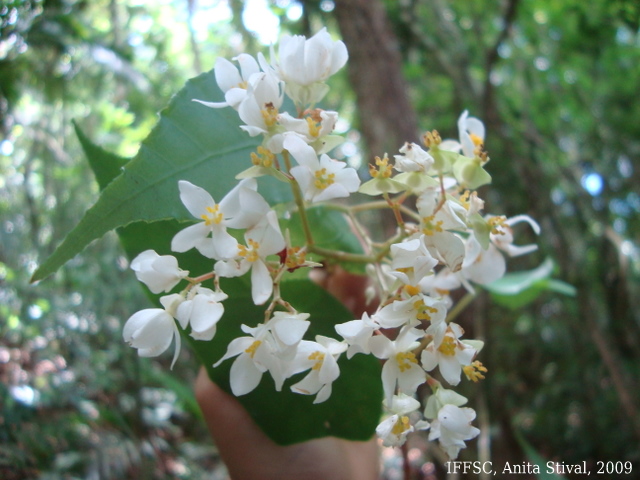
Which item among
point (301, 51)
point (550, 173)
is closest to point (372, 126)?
point (301, 51)

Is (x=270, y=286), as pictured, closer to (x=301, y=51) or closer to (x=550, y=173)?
(x=301, y=51)

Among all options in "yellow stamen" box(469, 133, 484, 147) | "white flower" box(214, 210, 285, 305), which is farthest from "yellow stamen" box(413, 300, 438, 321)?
"yellow stamen" box(469, 133, 484, 147)

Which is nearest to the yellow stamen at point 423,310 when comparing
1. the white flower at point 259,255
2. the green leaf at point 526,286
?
the white flower at point 259,255

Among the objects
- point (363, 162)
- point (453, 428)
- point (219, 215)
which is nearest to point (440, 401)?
point (453, 428)

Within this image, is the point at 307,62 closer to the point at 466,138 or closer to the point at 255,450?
the point at 466,138

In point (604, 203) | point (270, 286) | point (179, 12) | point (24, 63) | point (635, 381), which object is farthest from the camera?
point (179, 12)

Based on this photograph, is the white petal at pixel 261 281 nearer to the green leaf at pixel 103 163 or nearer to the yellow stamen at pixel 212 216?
the yellow stamen at pixel 212 216
